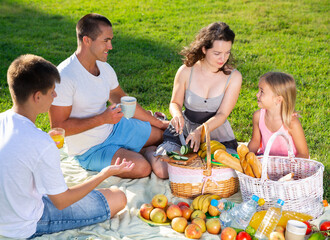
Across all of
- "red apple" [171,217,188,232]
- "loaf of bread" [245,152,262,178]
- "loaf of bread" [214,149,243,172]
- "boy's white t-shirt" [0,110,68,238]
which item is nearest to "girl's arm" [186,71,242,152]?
"loaf of bread" [214,149,243,172]

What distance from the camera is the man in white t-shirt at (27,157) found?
9.14 ft

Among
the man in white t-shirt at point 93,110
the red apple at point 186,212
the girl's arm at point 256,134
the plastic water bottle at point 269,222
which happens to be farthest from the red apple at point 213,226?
the girl's arm at point 256,134

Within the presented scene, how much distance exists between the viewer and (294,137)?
416 cm

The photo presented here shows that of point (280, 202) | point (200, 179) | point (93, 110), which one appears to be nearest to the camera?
point (280, 202)

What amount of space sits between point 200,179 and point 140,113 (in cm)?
132

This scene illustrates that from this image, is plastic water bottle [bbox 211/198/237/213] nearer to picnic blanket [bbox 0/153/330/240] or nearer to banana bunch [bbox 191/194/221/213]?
banana bunch [bbox 191/194/221/213]

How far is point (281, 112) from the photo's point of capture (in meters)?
4.23

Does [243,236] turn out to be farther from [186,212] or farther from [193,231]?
[186,212]

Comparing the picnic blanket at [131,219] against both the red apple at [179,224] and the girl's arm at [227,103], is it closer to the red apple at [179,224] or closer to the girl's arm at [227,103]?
the red apple at [179,224]

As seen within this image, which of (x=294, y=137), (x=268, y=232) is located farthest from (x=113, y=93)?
(x=268, y=232)

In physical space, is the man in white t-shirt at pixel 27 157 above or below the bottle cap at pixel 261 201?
above

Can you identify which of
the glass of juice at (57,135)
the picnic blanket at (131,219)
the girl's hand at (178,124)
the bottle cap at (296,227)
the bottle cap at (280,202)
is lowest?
the picnic blanket at (131,219)

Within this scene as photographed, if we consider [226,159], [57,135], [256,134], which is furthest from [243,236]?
[57,135]

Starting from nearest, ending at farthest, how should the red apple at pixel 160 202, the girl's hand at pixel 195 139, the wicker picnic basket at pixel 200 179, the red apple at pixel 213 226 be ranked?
the red apple at pixel 213 226 → the red apple at pixel 160 202 → the wicker picnic basket at pixel 200 179 → the girl's hand at pixel 195 139
